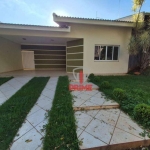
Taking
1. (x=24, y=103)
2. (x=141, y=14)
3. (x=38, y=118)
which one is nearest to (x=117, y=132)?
(x=38, y=118)

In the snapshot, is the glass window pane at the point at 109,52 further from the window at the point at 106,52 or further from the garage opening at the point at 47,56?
the garage opening at the point at 47,56

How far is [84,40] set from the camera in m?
7.32

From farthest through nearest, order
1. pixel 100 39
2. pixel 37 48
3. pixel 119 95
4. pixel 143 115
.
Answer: pixel 37 48 → pixel 100 39 → pixel 119 95 → pixel 143 115

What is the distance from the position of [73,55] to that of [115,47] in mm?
3181

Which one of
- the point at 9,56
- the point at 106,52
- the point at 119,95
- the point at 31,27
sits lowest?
the point at 119,95

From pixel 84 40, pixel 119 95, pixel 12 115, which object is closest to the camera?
pixel 12 115

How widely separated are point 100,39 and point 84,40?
1162mm

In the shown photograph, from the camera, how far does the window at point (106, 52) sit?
773cm

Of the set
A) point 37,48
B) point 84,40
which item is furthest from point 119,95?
point 37,48

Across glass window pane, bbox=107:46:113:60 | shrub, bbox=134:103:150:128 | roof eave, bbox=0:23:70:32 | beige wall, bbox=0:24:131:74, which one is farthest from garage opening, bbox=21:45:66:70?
shrub, bbox=134:103:150:128

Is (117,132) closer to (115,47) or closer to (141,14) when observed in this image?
(115,47)

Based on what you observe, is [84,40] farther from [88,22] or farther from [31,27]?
[31,27]

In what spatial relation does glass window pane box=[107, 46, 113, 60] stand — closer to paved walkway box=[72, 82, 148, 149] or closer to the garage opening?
the garage opening

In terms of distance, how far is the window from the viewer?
773 centimetres
